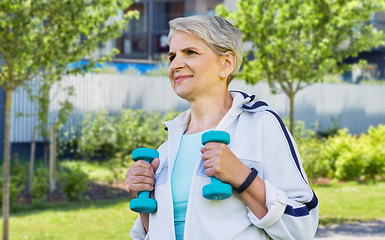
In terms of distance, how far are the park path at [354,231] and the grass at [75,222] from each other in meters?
2.98

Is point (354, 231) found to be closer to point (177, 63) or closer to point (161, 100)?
point (177, 63)

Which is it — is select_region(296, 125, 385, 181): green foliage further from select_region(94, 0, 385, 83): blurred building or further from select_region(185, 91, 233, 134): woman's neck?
select_region(94, 0, 385, 83): blurred building

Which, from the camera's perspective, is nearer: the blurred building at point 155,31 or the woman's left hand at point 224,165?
the woman's left hand at point 224,165

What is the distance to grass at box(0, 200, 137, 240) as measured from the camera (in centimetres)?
685

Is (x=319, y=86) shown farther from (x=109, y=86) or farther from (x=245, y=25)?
(x=245, y=25)

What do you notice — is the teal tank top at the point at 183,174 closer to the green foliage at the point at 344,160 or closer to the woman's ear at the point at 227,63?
the woman's ear at the point at 227,63

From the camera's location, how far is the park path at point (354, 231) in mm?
7164

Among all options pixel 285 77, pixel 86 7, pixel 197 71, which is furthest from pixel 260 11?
pixel 197 71

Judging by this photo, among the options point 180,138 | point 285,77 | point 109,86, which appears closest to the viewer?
point 180,138

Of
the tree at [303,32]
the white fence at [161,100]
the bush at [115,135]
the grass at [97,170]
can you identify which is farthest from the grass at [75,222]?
the tree at [303,32]

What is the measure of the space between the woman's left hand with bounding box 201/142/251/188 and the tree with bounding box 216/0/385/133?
22.6 feet

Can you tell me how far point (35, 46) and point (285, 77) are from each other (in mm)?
4376

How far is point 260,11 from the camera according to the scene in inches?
344

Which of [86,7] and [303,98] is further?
[303,98]
